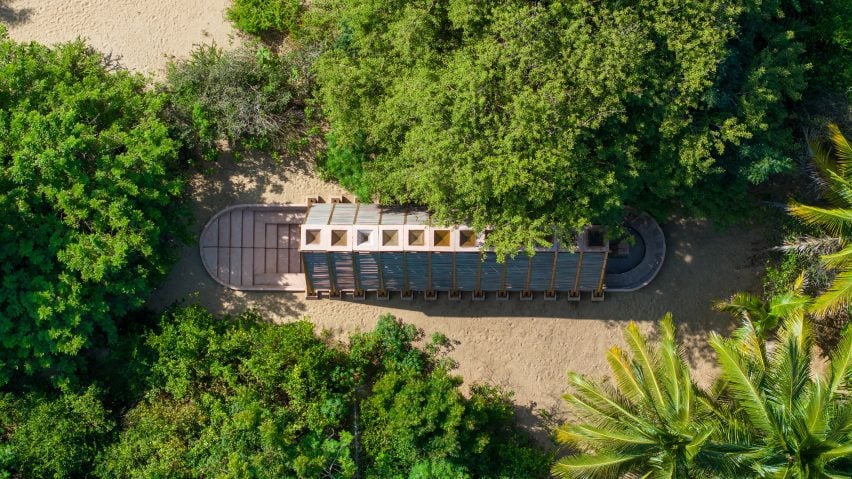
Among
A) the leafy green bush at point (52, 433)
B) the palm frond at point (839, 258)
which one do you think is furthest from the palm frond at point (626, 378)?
the leafy green bush at point (52, 433)

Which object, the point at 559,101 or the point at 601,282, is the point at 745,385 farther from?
the point at 559,101

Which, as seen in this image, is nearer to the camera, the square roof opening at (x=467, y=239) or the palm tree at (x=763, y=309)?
the palm tree at (x=763, y=309)

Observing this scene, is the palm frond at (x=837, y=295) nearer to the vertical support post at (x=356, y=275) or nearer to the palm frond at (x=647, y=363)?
the palm frond at (x=647, y=363)

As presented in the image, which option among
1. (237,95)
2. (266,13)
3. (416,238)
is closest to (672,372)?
(416,238)

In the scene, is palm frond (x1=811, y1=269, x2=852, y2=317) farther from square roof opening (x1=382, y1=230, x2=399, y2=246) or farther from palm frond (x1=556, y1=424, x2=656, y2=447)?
square roof opening (x1=382, y1=230, x2=399, y2=246)

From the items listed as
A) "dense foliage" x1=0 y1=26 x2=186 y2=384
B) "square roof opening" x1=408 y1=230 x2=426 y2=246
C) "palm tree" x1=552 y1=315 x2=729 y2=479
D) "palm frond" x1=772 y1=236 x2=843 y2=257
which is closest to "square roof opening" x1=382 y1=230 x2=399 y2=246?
"square roof opening" x1=408 y1=230 x2=426 y2=246

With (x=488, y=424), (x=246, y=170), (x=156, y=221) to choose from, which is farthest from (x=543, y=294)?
(x=156, y=221)
